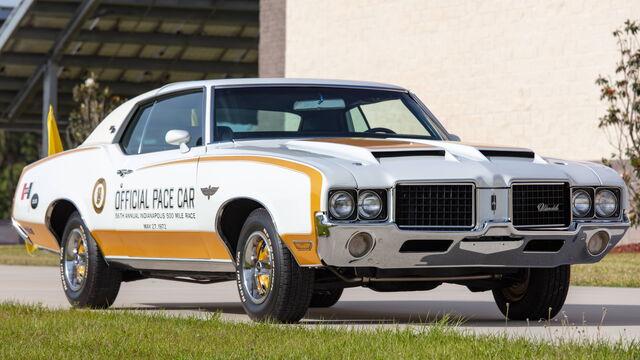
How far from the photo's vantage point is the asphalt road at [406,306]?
26.5 ft

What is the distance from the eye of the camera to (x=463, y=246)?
25.1 ft

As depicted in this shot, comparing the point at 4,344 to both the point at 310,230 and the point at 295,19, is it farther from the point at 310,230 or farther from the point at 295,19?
the point at 295,19

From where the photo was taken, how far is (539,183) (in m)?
7.89

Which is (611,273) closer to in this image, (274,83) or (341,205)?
(274,83)

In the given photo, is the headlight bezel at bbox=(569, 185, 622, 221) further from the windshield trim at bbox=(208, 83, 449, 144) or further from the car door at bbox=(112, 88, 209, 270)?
the car door at bbox=(112, 88, 209, 270)

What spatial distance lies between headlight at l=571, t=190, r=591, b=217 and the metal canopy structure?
25.6 m

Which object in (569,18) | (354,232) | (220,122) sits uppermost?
(569,18)

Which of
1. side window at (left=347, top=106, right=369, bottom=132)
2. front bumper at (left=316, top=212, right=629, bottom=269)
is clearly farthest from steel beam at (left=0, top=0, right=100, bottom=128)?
front bumper at (left=316, top=212, right=629, bottom=269)

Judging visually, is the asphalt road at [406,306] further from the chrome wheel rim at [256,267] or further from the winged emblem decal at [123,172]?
the winged emblem decal at [123,172]

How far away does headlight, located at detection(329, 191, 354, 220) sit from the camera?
7.46 meters

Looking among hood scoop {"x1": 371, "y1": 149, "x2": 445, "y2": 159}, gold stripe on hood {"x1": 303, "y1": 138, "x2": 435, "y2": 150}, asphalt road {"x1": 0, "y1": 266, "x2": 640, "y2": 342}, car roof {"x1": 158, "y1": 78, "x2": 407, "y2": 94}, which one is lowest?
asphalt road {"x1": 0, "y1": 266, "x2": 640, "y2": 342}

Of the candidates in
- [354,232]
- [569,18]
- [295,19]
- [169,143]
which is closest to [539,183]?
[354,232]

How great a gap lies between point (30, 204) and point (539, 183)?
4.87 metres

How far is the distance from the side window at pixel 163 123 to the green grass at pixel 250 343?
73.4 inches
